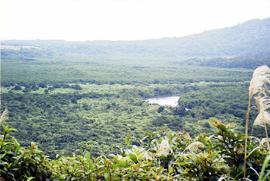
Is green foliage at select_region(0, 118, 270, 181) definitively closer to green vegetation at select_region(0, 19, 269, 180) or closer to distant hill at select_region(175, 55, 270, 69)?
green vegetation at select_region(0, 19, 269, 180)

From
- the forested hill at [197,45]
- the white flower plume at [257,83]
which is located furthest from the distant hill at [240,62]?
the white flower plume at [257,83]

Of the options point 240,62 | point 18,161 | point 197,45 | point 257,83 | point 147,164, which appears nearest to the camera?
point 257,83

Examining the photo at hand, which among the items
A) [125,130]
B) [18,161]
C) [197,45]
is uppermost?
[197,45]

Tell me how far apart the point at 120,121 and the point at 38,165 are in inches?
515

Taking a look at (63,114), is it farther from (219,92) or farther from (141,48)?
(141,48)

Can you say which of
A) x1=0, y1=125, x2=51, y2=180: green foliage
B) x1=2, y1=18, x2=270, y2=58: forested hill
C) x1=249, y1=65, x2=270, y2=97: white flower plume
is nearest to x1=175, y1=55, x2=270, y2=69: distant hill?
x1=2, y1=18, x2=270, y2=58: forested hill

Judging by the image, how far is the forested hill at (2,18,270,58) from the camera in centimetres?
7362

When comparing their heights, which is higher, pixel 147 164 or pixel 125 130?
pixel 147 164

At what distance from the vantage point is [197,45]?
264ft

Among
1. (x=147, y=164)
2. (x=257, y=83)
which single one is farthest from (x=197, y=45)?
(x=257, y=83)

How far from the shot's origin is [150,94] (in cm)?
2572

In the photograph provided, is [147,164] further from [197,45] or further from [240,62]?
[197,45]

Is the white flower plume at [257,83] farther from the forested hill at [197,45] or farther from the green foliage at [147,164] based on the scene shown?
the forested hill at [197,45]

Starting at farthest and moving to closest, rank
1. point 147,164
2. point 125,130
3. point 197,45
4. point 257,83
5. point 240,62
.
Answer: point 197,45, point 240,62, point 125,130, point 147,164, point 257,83
